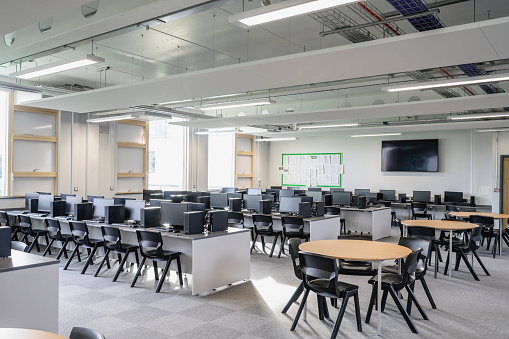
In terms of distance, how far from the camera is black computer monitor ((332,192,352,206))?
A: 10.8 m

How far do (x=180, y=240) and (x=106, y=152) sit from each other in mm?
6228

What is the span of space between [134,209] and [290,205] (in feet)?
11.0

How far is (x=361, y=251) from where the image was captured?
4430mm

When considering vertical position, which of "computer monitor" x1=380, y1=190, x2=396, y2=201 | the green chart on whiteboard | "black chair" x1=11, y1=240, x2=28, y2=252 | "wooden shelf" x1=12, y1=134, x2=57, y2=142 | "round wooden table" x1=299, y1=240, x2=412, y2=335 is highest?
"wooden shelf" x1=12, y1=134, x2=57, y2=142

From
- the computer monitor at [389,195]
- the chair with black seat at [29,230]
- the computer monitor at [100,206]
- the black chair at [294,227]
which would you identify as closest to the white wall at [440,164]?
the computer monitor at [389,195]

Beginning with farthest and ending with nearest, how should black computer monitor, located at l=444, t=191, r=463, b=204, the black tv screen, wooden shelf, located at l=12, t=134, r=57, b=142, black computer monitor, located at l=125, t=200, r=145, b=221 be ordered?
1. the black tv screen
2. black computer monitor, located at l=444, t=191, r=463, b=204
3. wooden shelf, located at l=12, t=134, r=57, b=142
4. black computer monitor, located at l=125, t=200, r=145, b=221

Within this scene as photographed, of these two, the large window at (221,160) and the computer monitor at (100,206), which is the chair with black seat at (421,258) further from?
the large window at (221,160)

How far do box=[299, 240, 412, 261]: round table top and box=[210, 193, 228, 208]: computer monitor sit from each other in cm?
518

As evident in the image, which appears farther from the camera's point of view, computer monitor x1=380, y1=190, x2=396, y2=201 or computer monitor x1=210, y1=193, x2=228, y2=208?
computer monitor x1=380, y1=190, x2=396, y2=201

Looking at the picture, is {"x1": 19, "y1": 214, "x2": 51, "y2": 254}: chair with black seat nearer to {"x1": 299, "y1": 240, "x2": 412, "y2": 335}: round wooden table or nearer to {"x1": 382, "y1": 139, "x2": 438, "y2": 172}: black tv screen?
{"x1": 299, "y1": 240, "x2": 412, "y2": 335}: round wooden table

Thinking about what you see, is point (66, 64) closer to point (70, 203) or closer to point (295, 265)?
point (70, 203)

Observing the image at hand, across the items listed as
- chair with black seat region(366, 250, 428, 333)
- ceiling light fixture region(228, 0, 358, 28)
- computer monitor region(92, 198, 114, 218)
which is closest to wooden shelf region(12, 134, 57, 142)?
computer monitor region(92, 198, 114, 218)

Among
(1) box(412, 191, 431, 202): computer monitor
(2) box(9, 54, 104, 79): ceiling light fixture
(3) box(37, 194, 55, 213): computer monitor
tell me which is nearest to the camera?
(2) box(9, 54, 104, 79): ceiling light fixture

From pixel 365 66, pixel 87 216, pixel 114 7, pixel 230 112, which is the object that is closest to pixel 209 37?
pixel 114 7
